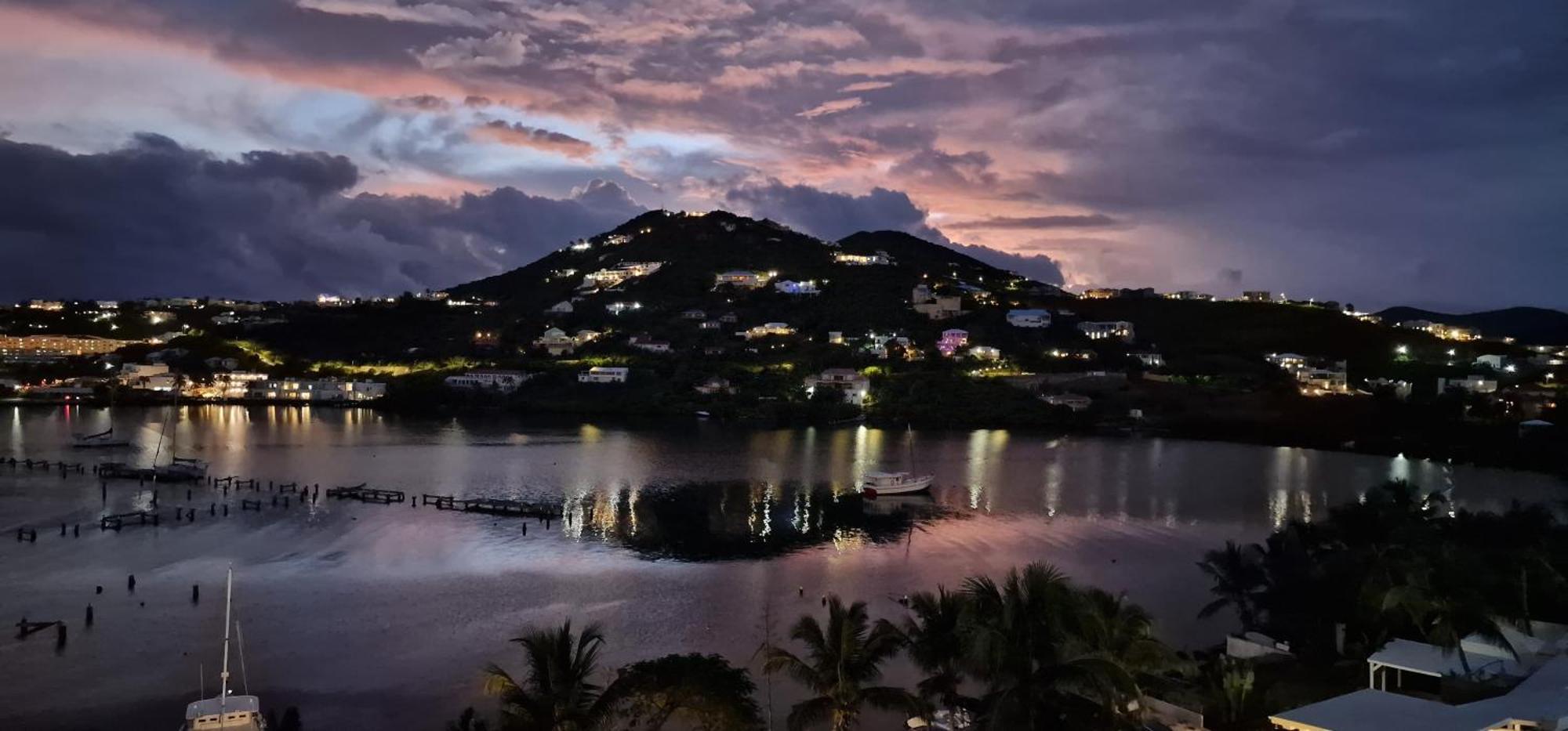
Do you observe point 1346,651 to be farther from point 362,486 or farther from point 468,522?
point 362,486

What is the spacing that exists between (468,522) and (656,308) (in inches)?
3154

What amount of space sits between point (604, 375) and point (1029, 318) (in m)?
42.6

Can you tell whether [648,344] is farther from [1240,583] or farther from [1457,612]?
[1457,612]

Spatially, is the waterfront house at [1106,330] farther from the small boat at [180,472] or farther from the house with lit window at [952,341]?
the small boat at [180,472]

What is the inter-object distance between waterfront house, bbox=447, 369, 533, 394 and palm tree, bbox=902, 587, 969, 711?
8221 centimetres

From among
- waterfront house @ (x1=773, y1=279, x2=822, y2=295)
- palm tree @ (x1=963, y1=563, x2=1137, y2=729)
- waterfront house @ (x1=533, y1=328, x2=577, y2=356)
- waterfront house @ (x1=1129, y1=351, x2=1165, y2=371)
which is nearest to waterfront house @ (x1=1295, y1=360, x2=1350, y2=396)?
waterfront house @ (x1=1129, y1=351, x2=1165, y2=371)

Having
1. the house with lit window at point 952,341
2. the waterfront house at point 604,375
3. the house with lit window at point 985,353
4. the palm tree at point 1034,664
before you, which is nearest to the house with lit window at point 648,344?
the waterfront house at point 604,375

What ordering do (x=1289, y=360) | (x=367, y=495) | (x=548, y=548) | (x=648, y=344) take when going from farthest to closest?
(x=648, y=344) < (x=1289, y=360) < (x=367, y=495) < (x=548, y=548)

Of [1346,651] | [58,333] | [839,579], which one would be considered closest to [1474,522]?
[1346,651]

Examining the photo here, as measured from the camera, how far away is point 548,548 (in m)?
33.9

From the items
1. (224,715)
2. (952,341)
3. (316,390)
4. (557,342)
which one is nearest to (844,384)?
(952,341)

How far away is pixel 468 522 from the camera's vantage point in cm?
3834

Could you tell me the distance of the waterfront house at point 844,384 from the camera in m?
83.8

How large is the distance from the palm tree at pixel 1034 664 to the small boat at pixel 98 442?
6039 cm
